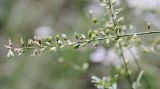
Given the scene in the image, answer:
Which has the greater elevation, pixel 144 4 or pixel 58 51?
pixel 144 4

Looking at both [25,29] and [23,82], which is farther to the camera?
[25,29]

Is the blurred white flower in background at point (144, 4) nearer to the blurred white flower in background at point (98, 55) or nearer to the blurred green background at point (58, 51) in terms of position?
the blurred green background at point (58, 51)

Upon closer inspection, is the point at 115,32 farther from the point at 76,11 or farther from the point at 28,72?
the point at 76,11

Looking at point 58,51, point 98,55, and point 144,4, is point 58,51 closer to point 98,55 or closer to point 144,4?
point 98,55

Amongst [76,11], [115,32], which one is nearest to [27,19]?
[76,11]

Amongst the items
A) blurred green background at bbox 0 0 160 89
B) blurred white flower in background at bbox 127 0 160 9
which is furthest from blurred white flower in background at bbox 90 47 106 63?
blurred white flower in background at bbox 127 0 160 9

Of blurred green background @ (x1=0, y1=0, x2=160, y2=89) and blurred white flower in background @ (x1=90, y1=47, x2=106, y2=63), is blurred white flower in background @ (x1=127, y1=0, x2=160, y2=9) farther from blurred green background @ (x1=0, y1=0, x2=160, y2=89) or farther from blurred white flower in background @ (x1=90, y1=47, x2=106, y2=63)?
blurred white flower in background @ (x1=90, y1=47, x2=106, y2=63)

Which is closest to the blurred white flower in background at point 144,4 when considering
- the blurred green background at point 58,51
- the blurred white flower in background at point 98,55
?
the blurred green background at point 58,51

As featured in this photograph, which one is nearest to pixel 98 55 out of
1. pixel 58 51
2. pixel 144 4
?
pixel 58 51
